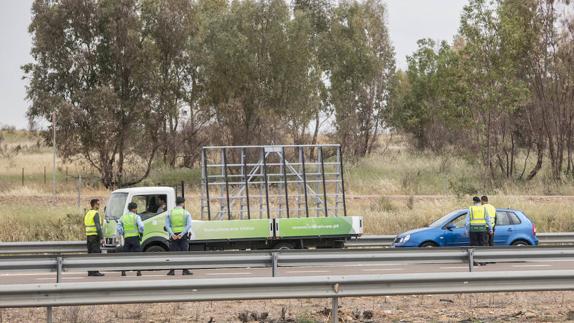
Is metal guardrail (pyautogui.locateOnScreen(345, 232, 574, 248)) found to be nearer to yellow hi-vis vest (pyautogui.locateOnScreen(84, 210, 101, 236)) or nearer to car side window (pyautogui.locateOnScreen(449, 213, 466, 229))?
car side window (pyautogui.locateOnScreen(449, 213, 466, 229))

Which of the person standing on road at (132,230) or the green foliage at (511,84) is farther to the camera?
the green foliage at (511,84)

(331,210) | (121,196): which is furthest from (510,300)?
(331,210)

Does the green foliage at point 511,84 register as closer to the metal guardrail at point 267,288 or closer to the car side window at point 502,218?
the car side window at point 502,218

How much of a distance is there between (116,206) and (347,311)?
9.32 m

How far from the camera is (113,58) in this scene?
4700 centimetres

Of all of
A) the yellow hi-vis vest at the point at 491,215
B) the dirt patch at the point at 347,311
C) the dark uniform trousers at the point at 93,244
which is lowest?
the dirt patch at the point at 347,311

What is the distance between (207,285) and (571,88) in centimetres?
3734

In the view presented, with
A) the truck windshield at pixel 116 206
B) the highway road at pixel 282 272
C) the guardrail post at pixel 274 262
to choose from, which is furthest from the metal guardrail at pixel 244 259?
the truck windshield at pixel 116 206

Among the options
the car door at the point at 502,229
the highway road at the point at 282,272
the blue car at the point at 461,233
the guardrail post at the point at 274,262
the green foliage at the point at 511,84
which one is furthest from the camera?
the green foliage at the point at 511,84

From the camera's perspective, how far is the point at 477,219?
21.1m

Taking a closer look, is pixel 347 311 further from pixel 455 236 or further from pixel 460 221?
pixel 460 221

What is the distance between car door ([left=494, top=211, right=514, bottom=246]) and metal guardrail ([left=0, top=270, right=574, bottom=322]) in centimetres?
967

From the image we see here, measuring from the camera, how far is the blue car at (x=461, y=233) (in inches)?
881

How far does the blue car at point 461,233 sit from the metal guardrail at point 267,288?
→ 31.1ft
